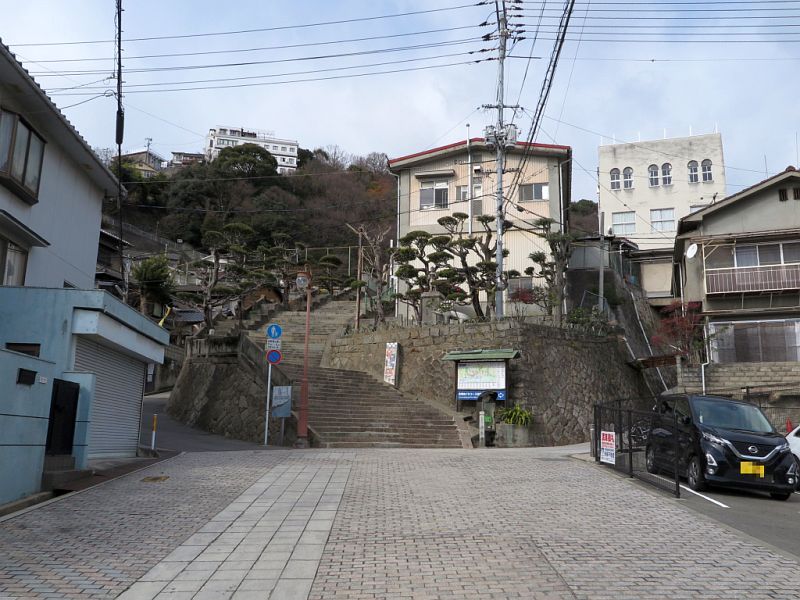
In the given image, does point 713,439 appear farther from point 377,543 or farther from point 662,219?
point 662,219

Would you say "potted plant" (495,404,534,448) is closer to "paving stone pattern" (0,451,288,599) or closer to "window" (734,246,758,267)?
"paving stone pattern" (0,451,288,599)

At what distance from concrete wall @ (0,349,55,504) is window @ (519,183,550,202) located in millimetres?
27301

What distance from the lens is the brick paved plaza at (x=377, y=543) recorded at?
5.28 metres

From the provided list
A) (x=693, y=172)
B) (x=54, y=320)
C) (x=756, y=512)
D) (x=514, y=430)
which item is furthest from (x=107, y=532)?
(x=693, y=172)

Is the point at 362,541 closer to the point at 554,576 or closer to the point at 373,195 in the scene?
the point at 554,576

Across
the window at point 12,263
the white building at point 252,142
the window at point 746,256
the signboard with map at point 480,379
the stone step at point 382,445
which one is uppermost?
the white building at point 252,142

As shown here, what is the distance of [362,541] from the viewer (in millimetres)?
6812

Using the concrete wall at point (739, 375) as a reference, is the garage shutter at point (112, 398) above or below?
below

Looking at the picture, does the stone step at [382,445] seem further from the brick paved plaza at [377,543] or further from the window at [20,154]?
the window at [20,154]

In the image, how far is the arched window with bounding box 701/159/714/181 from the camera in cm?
4662

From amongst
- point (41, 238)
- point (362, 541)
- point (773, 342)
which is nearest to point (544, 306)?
point (773, 342)

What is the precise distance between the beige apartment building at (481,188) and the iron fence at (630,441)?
18.7 metres

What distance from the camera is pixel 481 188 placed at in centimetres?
3350

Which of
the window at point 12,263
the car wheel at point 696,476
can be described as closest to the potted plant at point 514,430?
the car wheel at point 696,476
